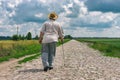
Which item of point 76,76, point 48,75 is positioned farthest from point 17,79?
point 76,76

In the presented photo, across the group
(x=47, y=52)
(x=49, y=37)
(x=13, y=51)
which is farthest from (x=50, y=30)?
(x=13, y=51)

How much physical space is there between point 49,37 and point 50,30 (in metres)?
0.30

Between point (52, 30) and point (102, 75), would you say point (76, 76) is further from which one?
point (52, 30)

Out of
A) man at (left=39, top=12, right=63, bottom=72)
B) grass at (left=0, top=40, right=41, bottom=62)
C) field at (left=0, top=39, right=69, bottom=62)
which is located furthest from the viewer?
field at (left=0, top=39, right=69, bottom=62)

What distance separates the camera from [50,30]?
47.8 feet

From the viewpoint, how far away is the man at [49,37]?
47.5 ft

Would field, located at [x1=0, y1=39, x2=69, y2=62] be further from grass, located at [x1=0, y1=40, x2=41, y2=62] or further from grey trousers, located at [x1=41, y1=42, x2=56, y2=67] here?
grey trousers, located at [x1=41, y1=42, x2=56, y2=67]

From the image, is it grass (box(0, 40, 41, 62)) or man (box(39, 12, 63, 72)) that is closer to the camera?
man (box(39, 12, 63, 72))

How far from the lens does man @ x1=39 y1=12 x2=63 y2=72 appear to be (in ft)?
47.5

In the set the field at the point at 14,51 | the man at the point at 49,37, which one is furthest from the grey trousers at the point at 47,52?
the field at the point at 14,51

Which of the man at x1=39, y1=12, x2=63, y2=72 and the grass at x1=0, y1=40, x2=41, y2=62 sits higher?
the man at x1=39, y1=12, x2=63, y2=72

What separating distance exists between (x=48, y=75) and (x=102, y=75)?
2048mm

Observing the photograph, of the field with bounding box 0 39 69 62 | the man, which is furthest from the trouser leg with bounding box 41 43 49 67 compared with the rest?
the field with bounding box 0 39 69 62

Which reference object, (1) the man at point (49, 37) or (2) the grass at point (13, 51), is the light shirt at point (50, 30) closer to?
(1) the man at point (49, 37)
